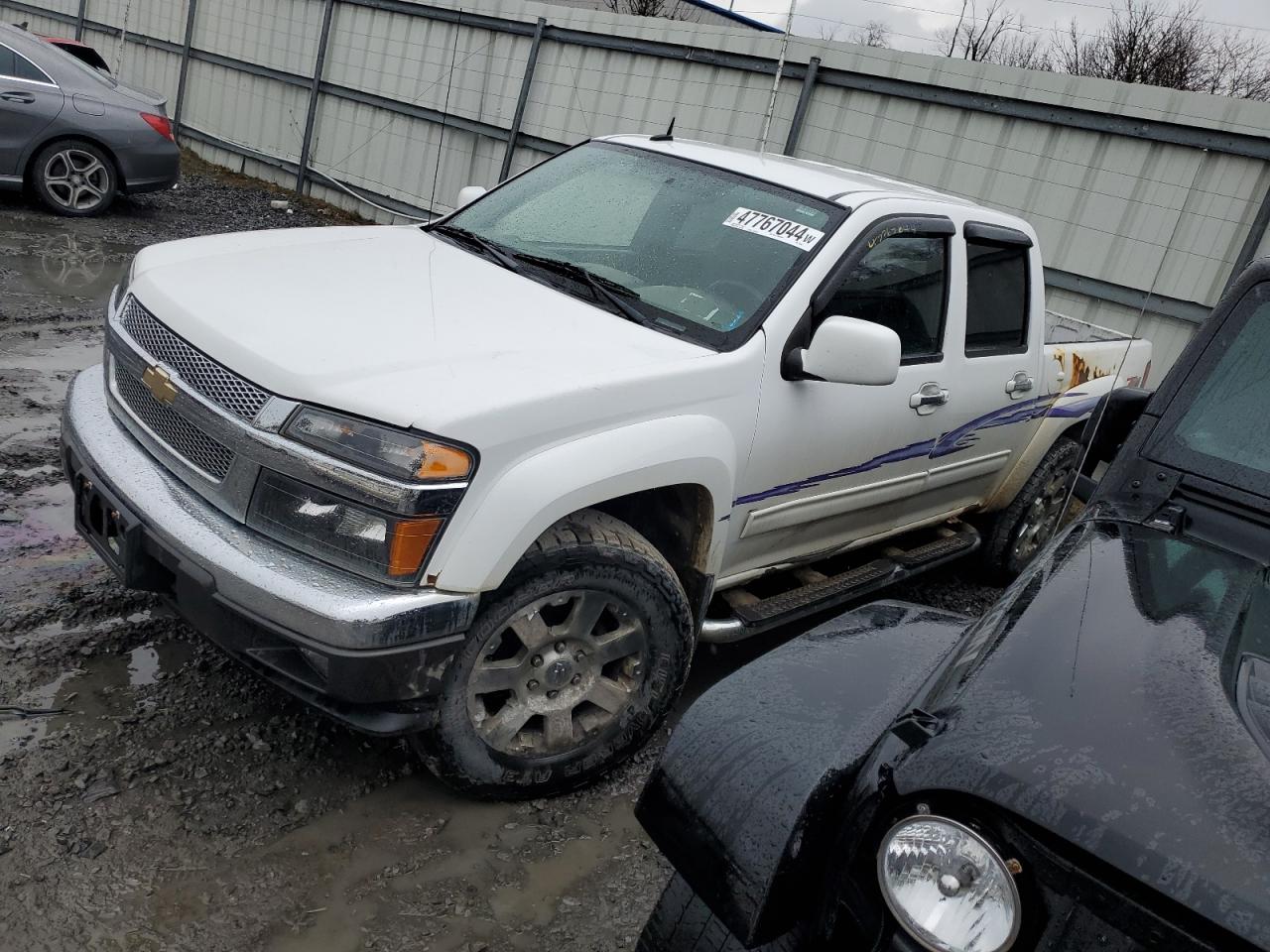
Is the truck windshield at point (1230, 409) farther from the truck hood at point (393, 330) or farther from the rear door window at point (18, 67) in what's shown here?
the rear door window at point (18, 67)

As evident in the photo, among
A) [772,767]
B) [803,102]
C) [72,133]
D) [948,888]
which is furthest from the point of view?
[72,133]

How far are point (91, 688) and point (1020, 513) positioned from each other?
13.8 ft

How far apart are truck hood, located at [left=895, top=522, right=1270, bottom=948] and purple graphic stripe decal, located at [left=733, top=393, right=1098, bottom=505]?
1500mm

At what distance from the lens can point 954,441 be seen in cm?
420

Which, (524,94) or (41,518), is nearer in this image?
(41,518)

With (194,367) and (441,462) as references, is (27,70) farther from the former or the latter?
(441,462)

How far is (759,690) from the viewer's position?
6.57 ft

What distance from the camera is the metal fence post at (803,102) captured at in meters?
8.97

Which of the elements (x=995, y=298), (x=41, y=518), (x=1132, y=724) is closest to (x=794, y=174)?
(x=995, y=298)

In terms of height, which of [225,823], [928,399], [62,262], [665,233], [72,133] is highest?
[665,233]

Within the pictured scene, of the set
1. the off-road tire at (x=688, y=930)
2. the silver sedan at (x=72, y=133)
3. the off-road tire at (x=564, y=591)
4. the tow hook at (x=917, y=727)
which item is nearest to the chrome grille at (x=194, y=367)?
the off-road tire at (x=564, y=591)

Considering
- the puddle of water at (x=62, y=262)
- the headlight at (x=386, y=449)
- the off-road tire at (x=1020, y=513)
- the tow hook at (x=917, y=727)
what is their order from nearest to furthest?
1. the tow hook at (x=917, y=727)
2. the headlight at (x=386, y=449)
3. the off-road tire at (x=1020, y=513)
4. the puddle of water at (x=62, y=262)

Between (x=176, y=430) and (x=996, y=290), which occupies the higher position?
(x=996, y=290)

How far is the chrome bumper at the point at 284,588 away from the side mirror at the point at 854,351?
1.33 meters
